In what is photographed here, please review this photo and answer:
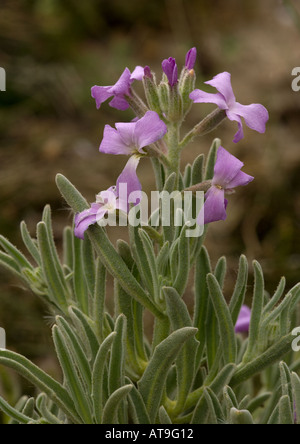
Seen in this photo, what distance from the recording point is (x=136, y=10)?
415cm

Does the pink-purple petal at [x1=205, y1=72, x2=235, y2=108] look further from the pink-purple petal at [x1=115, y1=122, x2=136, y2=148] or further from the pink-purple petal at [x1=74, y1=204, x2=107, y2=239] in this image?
the pink-purple petal at [x1=74, y1=204, x2=107, y2=239]

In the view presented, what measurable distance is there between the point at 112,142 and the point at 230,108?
7.2 inches

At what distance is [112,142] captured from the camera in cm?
88

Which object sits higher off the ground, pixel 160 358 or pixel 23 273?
pixel 23 273

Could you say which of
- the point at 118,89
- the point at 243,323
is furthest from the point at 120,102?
the point at 243,323

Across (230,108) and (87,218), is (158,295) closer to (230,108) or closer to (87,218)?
(87,218)

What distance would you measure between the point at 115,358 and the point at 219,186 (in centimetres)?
30

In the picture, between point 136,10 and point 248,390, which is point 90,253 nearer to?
point 248,390

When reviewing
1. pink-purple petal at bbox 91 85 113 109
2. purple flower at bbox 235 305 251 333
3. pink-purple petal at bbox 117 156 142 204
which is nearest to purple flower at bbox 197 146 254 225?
pink-purple petal at bbox 117 156 142 204

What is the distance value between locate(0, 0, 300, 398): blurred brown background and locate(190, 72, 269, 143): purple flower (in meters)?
1.55

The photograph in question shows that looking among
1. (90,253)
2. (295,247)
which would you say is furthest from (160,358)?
(295,247)

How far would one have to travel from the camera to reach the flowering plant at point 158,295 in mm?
878

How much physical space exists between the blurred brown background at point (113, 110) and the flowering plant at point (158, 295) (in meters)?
1.28

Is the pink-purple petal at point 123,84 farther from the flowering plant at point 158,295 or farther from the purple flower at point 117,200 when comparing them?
the purple flower at point 117,200
